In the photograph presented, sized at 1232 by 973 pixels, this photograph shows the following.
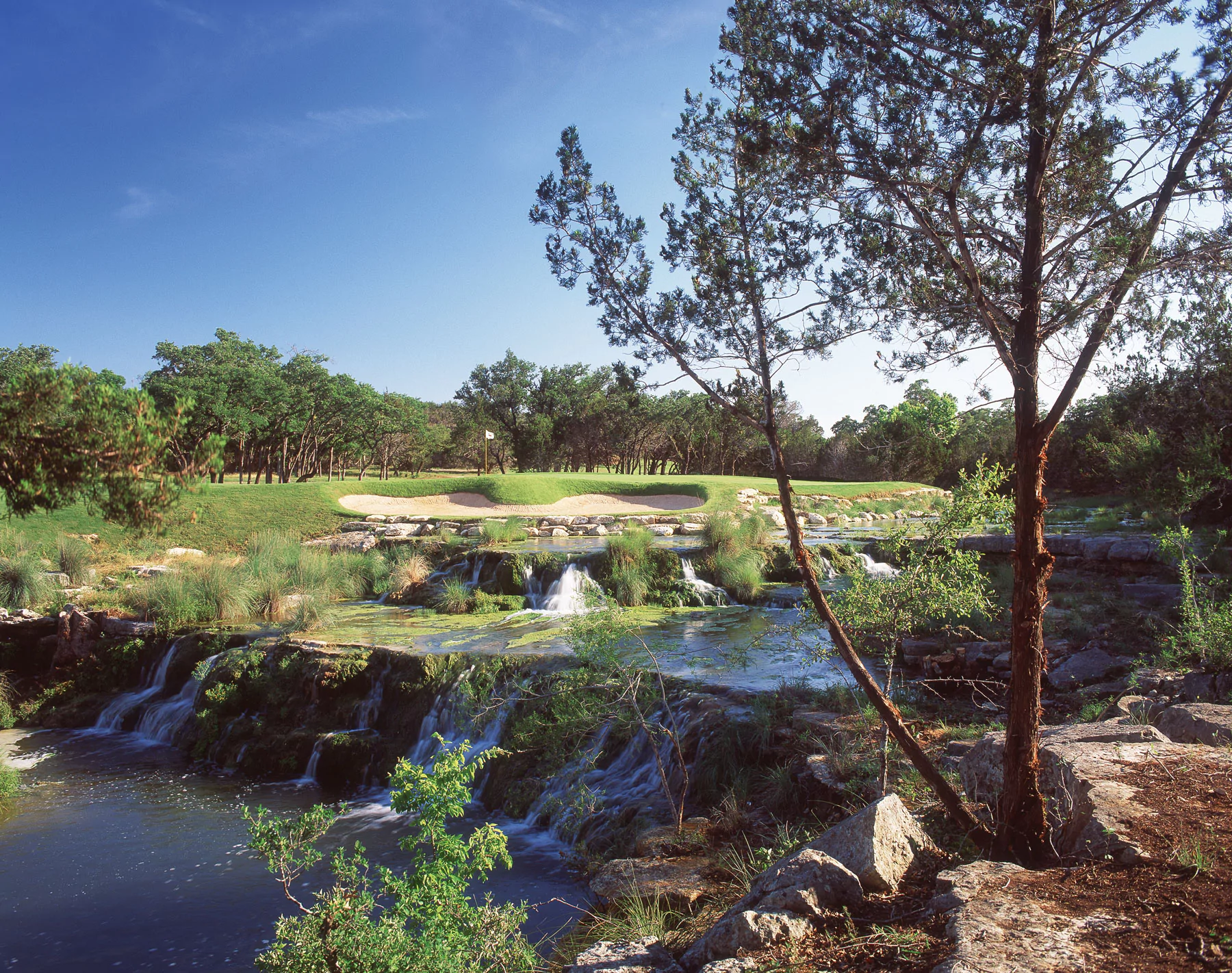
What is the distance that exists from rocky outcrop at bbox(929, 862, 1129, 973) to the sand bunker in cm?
2138

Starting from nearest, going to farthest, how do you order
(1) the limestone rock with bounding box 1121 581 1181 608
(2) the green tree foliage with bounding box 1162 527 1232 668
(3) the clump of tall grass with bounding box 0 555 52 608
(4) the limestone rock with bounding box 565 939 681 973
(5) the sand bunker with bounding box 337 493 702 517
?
(4) the limestone rock with bounding box 565 939 681 973 → (2) the green tree foliage with bounding box 1162 527 1232 668 → (1) the limestone rock with bounding box 1121 581 1181 608 → (3) the clump of tall grass with bounding box 0 555 52 608 → (5) the sand bunker with bounding box 337 493 702 517

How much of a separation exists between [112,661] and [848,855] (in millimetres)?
13055

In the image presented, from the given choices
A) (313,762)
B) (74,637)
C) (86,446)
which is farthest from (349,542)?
(86,446)

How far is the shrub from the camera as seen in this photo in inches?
563

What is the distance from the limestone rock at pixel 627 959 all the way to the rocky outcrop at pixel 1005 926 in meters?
1.35

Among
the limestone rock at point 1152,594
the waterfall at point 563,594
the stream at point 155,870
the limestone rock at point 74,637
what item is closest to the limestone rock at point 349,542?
the waterfall at point 563,594

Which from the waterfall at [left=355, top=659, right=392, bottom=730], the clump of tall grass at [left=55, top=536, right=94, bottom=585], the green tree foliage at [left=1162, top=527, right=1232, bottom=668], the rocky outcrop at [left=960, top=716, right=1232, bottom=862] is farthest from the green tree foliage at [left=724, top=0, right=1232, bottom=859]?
the clump of tall grass at [left=55, top=536, right=94, bottom=585]

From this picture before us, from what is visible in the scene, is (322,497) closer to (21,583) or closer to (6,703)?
(21,583)

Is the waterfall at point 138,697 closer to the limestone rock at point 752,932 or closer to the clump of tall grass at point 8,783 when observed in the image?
the clump of tall grass at point 8,783

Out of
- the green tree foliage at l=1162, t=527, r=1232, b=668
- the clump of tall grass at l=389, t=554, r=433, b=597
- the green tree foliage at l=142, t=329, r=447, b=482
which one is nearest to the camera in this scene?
the green tree foliage at l=1162, t=527, r=1232, b=668

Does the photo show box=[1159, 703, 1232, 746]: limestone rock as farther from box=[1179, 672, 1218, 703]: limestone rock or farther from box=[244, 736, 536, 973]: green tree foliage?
box=[244, 736, 536, 973]: green tree foliage

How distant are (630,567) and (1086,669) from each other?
849cm

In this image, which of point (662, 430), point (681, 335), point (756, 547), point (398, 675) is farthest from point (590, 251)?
point (662, 430)

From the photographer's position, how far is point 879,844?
3668mm
